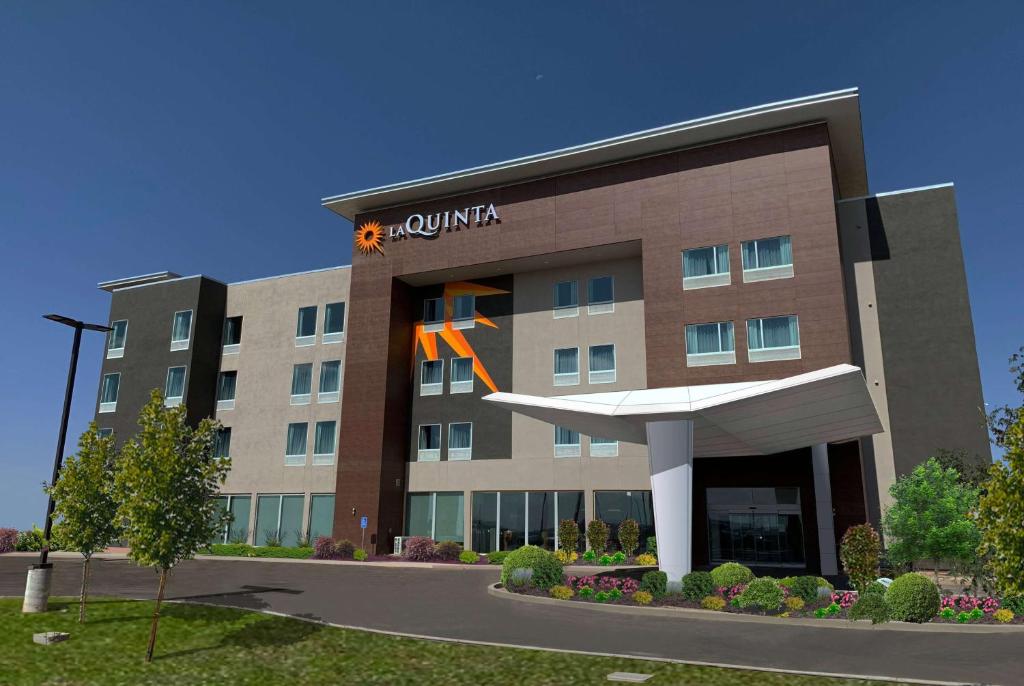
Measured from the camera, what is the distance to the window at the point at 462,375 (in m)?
43.4

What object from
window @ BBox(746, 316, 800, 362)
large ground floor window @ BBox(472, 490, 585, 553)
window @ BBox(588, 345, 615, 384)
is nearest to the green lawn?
window @ BBox(746, 316, 800, 362)

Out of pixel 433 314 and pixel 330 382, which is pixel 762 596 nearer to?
pixel 433 314

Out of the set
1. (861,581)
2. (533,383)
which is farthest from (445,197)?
(861,581)

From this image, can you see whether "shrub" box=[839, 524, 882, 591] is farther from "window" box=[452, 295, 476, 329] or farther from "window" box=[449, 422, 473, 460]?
"window" box=[452, 295, 476, 329]

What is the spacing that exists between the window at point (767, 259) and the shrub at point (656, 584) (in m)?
16.7

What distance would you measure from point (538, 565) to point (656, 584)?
3.96 m

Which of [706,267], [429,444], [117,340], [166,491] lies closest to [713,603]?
[166,491]

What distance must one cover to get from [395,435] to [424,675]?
29.4 meters

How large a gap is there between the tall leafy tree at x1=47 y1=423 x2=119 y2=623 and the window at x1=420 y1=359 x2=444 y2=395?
83.6 feet

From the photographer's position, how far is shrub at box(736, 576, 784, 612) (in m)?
19.7

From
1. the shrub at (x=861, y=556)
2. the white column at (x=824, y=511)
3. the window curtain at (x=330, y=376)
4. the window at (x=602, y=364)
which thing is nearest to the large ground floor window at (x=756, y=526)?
the white column at (x=824, y=511)

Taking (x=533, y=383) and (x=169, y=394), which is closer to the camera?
(x=533, y=383)

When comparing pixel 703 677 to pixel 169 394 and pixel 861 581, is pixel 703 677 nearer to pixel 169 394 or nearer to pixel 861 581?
pixel 861 581

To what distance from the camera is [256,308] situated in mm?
49781
